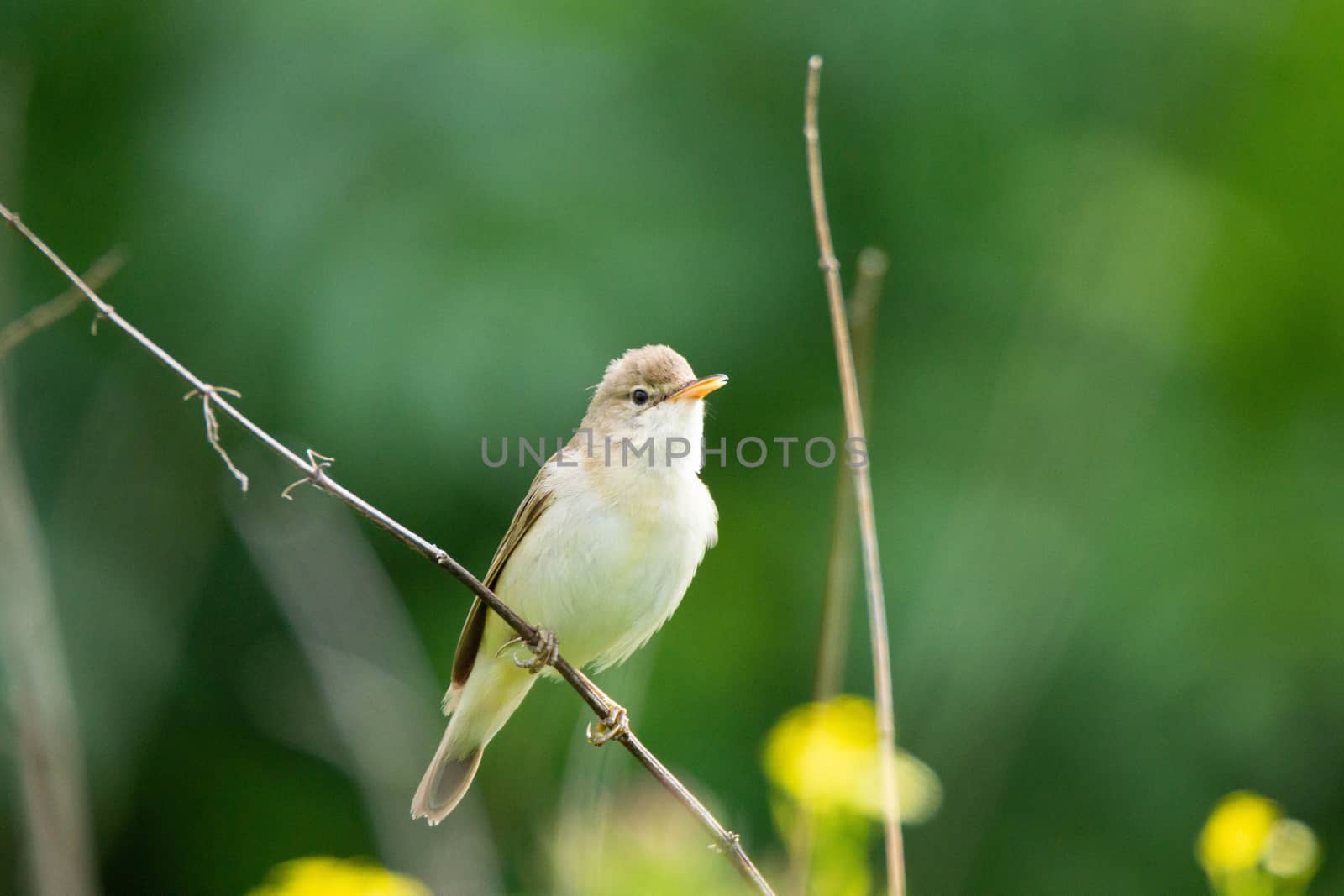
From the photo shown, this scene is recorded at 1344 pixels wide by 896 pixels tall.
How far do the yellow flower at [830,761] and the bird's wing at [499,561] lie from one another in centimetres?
169

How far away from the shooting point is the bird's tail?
386 centimetres

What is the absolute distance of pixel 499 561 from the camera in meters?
3.89

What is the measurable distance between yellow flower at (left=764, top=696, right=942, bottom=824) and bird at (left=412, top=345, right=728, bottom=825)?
4.00 feet

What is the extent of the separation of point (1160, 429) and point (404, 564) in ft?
9.09

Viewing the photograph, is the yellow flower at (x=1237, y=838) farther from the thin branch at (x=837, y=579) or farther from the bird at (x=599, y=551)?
the bird at (x=599, y=551)

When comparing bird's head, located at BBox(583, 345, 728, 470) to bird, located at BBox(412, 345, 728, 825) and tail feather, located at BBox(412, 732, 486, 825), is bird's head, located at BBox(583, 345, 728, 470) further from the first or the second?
tail feather, located at BBox(412, 732, 486, 825)

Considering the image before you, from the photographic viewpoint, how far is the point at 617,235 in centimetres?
444

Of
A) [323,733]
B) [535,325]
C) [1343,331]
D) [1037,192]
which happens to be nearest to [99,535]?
[323,733]

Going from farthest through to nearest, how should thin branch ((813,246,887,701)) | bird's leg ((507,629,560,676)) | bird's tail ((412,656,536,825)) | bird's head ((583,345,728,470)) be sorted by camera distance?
1. bird's tail ((412,656,536,825))
2. bird's head ((583,345,728,470))
3. bird's leg ((507,629,560,676))
4. thin branch ((813,246,887,701))

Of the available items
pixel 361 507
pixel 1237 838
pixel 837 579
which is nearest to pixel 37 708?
pixel 361 507

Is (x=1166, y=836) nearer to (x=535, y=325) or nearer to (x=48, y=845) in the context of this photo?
(x=535, y=325)

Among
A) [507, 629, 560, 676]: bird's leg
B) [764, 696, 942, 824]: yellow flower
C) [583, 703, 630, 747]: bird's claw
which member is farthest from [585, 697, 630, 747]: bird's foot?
[764, 696, 942, 824]: yellow flower

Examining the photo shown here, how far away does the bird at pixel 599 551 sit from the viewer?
3.52 meters

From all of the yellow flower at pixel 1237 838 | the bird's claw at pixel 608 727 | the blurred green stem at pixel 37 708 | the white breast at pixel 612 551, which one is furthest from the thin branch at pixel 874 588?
the blurred green stem at pixel 37 708
